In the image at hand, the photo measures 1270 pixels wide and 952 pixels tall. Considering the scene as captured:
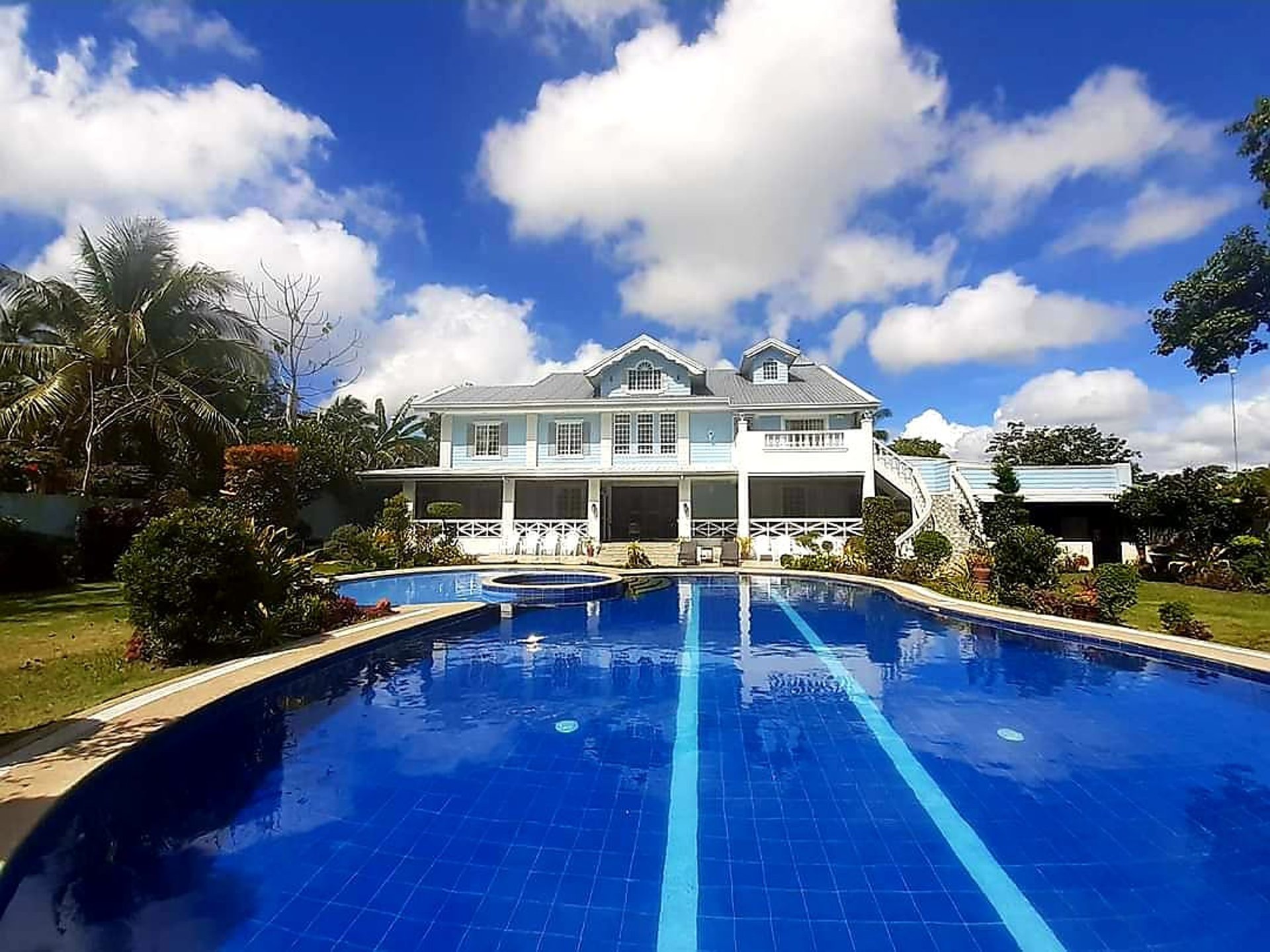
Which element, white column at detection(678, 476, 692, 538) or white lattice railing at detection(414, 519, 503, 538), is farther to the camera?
white lattice railing at detection(414, 519, 503, 538)

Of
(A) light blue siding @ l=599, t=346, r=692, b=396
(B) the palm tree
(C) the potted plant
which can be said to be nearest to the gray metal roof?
(A) light blue siding @ l=599, t=346, r=692, b=396

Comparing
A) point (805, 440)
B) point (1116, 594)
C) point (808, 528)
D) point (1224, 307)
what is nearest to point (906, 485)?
point (808, 528)

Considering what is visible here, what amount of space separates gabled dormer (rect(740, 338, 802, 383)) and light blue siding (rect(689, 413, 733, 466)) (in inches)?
154

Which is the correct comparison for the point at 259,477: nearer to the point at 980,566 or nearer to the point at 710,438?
the point at 710,438

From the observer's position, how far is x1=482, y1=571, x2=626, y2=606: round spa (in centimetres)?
1564

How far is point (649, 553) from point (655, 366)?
851cm

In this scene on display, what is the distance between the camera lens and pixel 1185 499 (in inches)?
784

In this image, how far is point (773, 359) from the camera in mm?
28906

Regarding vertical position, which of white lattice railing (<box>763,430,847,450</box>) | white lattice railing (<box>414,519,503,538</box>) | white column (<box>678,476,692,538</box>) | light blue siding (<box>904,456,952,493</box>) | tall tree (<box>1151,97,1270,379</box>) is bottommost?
white lattice railing (<box>414,519,503,538</box>)

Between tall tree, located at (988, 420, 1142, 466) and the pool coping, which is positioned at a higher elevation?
tall tree, located at (988, 420, 1142, 466)

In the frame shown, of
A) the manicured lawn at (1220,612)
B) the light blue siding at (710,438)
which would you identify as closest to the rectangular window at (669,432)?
the light blue siding at (710,438)

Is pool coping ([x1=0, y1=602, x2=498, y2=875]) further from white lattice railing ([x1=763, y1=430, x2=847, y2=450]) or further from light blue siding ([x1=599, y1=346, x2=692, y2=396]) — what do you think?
light blue siding ([x1=599, y1=346, x2=692, y2=396])

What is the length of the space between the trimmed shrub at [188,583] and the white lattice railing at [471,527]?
16065 mm

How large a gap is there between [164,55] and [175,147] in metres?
1.84
